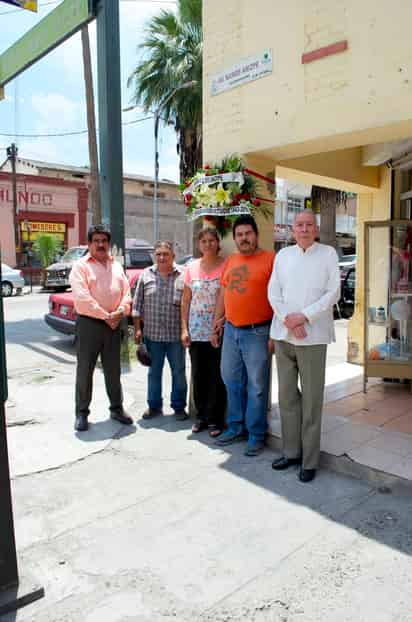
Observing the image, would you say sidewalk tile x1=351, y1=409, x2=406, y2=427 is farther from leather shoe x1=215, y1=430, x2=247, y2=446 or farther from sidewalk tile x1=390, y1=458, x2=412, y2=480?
leather shoe x1=215, y1=430, x2=247, y2=446

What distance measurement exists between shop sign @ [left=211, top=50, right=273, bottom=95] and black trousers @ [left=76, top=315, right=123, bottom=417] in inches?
95.6

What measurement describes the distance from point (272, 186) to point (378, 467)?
2.58m

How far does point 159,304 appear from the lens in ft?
16.1

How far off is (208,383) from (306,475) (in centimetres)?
140

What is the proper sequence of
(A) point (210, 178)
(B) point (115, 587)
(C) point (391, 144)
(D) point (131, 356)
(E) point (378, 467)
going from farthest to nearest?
(D) point (131, 356) → (C) point (391, 144) → (A) point (210, 178) → (E) point (378, 467) → (B) point (115, 587)

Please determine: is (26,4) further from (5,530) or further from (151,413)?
(151,413)

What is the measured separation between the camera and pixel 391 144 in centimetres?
513

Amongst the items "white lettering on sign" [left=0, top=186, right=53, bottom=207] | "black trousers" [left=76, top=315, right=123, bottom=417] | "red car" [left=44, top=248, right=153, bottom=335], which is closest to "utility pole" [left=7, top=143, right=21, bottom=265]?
"white lettering on sign" [left=0, top=186, right=53, bottom=207]

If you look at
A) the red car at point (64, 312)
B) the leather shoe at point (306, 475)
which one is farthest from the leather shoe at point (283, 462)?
the red car at point (64, 312)

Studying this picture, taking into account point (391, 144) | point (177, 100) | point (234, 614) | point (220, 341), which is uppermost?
point (177, 100)

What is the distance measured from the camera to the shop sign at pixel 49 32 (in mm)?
5086

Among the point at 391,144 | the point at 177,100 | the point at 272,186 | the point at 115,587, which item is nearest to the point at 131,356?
the point at 272,186

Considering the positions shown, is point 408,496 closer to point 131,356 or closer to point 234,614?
point 234,614

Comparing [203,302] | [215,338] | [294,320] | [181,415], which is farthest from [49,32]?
[181,415]
